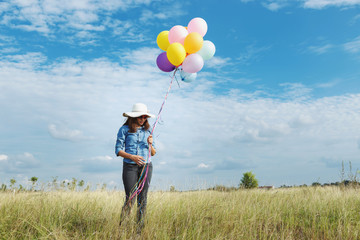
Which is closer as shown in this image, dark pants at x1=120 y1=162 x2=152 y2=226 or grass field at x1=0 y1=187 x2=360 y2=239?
grass field at x1=0 y1=187 x2=360 y2=239

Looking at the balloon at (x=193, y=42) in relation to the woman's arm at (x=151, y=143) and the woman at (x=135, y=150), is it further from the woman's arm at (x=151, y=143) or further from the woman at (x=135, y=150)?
the woman's arm at (x=151, y=143)

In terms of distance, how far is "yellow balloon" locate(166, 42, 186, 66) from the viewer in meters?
5.86

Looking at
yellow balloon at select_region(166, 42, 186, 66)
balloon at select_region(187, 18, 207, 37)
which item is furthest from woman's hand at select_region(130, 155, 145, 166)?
balloon at select_region(187, 18, 207, 37)

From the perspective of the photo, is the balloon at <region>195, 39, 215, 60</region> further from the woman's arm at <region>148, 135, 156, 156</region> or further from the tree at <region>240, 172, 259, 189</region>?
the tree at <region>240, 172, 259, 189</region>

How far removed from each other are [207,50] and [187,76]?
0.72 m

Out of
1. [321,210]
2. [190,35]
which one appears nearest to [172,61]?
[190,35]

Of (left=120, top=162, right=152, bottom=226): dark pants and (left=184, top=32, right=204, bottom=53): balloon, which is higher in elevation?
(left=184, top=32, right=204, bottom=53): balloon

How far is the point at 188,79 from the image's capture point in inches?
264

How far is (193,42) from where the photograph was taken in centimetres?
597

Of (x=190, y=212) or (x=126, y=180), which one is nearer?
(x=126, y=180)

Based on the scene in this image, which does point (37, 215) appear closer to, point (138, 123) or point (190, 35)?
point (138, 123)

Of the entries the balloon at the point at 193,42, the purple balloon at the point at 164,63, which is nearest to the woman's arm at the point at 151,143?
the purple balloon at the point at 164,63

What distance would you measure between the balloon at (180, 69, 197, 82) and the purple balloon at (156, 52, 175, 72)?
0.27 meters

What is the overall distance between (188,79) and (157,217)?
3052 millimetres
